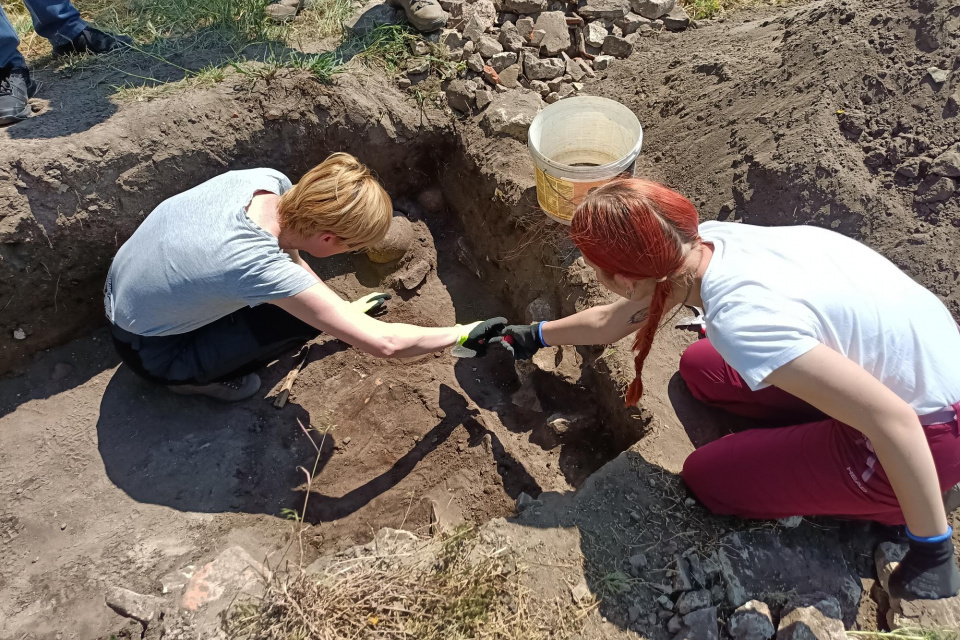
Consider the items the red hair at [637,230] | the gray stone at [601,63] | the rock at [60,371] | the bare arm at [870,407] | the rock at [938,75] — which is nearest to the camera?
the bare arm at [870,407]

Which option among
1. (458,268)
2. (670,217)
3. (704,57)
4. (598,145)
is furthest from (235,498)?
(704,57)

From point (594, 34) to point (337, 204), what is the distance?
247 cm

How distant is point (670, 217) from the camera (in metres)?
1.67

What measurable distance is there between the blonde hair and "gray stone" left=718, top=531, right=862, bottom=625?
1727 mm

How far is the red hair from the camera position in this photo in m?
1.64

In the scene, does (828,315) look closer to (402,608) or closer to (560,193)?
(560,193)

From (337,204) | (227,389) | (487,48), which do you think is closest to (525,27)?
(487,48)

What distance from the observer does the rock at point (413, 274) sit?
341cm

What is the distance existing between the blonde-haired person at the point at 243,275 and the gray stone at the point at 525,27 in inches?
74.6

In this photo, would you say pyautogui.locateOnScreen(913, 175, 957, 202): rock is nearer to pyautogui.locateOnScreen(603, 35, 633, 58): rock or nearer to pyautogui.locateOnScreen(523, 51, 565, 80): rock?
pyautogui.locateOnScreen(603, 35, 633, 58): rock

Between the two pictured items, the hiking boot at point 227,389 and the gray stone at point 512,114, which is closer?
the hiking boot at point 227,389

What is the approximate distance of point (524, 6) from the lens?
3715 millimetres

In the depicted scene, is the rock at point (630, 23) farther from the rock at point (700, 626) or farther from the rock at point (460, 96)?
the rock at point (700, 626)

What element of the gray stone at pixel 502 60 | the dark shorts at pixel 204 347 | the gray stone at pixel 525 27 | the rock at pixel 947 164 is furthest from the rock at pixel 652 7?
the dark shorts at pixel 204 347
